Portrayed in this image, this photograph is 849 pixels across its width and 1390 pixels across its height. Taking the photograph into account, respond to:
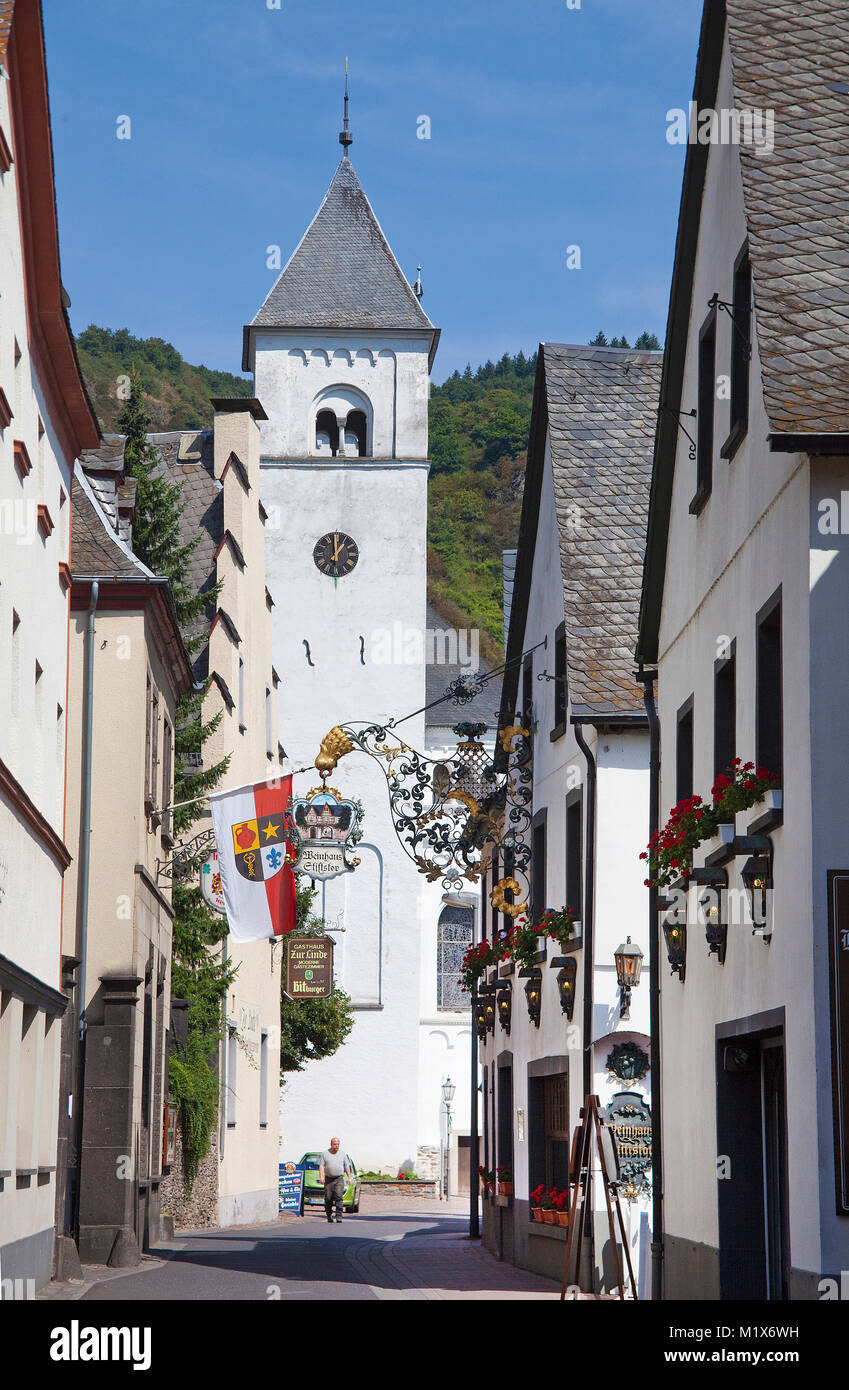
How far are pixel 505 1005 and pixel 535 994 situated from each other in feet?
10.5

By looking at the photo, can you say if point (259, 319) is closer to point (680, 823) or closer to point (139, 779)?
point (139, 779)

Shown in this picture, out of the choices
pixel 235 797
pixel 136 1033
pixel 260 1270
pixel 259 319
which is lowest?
pixel 260 1270

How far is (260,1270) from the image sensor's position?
21469 mm

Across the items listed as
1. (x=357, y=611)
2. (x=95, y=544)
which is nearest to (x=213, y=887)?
(x=95, y=544)

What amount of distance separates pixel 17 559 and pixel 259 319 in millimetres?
44630

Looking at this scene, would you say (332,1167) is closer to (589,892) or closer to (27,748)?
(589,892)

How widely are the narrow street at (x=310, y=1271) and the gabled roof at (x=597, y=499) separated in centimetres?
610

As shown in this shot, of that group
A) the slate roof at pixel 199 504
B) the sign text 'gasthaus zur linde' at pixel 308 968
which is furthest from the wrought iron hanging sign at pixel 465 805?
the sign text 'gasthaus zur linde' at pixel 308 968

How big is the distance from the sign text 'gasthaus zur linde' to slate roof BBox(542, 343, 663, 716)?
1762cm

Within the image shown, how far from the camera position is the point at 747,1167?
13.6 meters

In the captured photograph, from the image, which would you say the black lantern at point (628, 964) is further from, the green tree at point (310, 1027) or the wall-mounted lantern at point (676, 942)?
the green tree at point (310, 1027)

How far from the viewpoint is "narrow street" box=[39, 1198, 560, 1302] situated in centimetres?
1808

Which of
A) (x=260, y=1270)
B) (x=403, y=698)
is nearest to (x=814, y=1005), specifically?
(x=260, y=1270)

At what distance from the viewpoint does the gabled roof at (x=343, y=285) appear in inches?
2359
